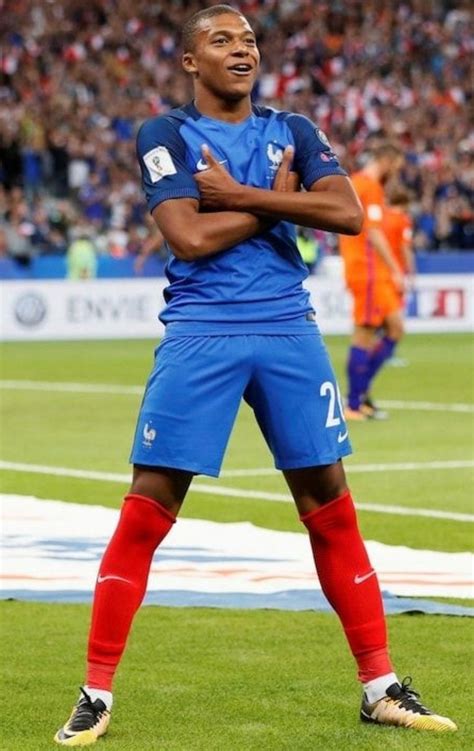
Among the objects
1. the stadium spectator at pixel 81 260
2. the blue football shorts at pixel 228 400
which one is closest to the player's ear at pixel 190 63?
the blue football shorts at pixel 228 400

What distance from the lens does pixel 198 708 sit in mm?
5758

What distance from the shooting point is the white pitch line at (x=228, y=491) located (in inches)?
403

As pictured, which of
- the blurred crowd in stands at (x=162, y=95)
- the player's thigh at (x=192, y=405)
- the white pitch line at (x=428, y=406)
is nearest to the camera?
the player's thigh at (x=192, y=405)

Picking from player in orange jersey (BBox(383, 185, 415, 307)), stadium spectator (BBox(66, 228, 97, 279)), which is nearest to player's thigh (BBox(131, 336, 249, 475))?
player in orange jersey (BBox(383, 185, 415, 307))

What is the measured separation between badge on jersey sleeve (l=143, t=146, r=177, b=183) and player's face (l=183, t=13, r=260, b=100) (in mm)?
273

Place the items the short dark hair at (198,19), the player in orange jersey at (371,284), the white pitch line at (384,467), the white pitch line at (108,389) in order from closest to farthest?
1. the short dark hair at (198,19)
2. the white pitch line at (384,467)
3. the player in orange jersey at (371,284)
4. the white pitch line at (108,389)

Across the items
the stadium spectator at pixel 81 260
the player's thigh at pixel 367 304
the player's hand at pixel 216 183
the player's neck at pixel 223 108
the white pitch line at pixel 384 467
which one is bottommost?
the stadium spectator at pixel 81 260

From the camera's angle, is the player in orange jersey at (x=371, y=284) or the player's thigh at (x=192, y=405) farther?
the player in orange jersey at (x=371, y=284)

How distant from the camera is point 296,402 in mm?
5461

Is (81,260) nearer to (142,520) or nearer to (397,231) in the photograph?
(397,231)

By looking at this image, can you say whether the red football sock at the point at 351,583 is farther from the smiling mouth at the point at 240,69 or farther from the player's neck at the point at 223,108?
the smiling mouth at the point at 240,69

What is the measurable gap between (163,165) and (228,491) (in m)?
6.09

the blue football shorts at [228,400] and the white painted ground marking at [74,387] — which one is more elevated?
the blue football shorts at [228,400]

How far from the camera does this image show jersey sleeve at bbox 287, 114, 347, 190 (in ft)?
18.3
